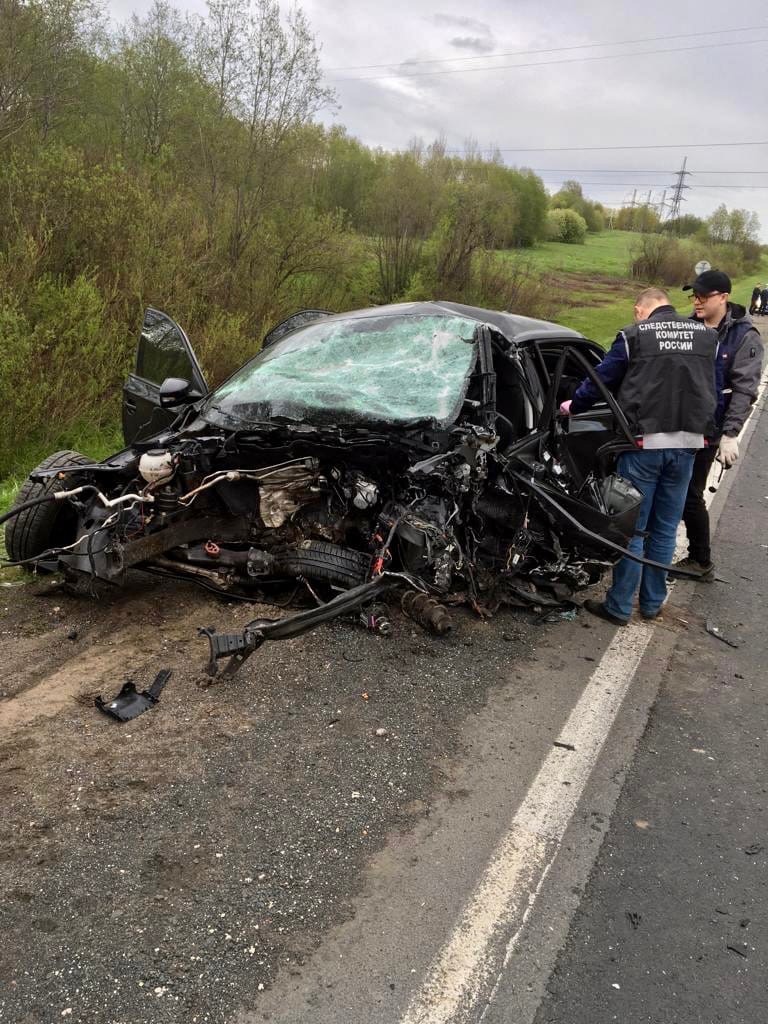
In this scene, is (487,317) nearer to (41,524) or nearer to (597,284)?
(41,524)

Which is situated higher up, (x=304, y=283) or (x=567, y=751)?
(x=304, y=283)

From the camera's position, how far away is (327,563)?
3.63 m

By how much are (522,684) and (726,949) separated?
1.51 meters

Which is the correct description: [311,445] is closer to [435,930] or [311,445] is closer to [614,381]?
[614,381]

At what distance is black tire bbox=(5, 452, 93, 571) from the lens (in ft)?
12.9

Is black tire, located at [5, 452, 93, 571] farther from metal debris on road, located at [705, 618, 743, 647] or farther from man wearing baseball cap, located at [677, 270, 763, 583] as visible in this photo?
man wearing baseball cap, located at [677, 270, 763, 583]

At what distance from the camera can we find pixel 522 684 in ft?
11.5

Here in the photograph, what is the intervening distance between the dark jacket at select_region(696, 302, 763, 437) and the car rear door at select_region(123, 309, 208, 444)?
343 cm

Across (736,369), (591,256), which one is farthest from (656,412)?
(591,256)

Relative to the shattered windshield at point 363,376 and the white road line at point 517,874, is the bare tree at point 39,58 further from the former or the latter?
the white road line at point 517,874

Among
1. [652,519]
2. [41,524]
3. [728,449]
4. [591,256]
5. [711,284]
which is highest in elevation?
[591,256]

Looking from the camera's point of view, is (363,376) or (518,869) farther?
(363,376)

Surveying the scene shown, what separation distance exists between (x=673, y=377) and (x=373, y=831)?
2.96 metres

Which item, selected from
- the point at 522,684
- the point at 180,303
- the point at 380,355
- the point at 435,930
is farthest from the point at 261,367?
the point at 180,303
